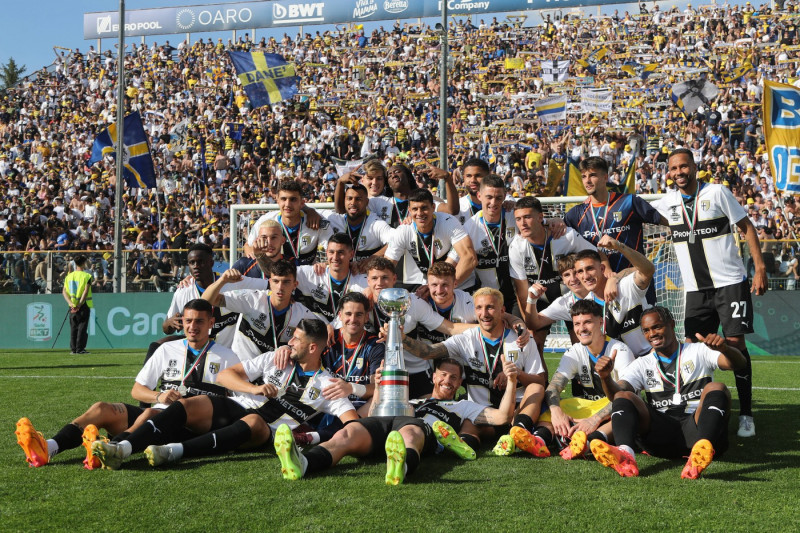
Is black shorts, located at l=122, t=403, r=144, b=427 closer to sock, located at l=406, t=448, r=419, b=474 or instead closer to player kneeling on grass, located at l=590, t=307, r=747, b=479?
sock, located at l=406, t=448, r=419, b=474

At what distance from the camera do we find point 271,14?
128ft

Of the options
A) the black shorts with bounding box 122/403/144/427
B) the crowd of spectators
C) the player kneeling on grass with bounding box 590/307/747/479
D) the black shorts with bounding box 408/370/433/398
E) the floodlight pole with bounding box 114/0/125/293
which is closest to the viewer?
the player kneeling on grass with bounding box 590/307/747/479

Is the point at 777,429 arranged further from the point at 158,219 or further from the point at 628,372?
the point at 158,219

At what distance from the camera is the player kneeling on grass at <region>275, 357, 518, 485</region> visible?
4.56 metres

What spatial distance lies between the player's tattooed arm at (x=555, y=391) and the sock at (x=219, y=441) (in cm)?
208

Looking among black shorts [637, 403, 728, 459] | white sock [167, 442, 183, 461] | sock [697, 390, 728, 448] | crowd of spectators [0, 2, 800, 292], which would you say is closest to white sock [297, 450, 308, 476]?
white sock [167, 442, 183, 461]

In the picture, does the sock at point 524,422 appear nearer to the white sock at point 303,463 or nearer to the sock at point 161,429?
the white sock at point 303,463

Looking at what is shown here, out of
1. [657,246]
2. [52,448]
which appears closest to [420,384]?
[52,448]

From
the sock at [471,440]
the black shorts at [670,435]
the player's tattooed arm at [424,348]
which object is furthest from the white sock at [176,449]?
the black shorts at [670,435]

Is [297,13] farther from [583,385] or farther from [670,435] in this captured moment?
[670,435]

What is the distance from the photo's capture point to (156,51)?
37.2 m

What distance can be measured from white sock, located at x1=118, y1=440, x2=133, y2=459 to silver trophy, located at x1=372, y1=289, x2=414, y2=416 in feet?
4.96

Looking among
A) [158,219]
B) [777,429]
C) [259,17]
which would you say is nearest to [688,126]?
[158,219]

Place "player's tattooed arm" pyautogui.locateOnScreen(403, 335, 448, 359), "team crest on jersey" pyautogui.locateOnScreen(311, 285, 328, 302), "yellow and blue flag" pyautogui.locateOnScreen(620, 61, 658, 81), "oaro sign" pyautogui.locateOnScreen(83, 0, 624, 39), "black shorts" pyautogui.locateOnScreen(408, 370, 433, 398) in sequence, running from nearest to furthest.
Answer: "player's tattooed arm" pyautogui.locateOnScreen(403, 335, 448, 359)
"black shorts" pyautogui.locateOnScreen(408, 370, 433, 398)
"team crest on jersey" pyautogui.locateOnScreen(311, 285, 328, 302)
"yellow and blue flag" pyautogui.locateOnScreen(620, 61, 658, 81)
"oaro sign" pyautogui.locateOnScreen(83, 0, 624, 39)
